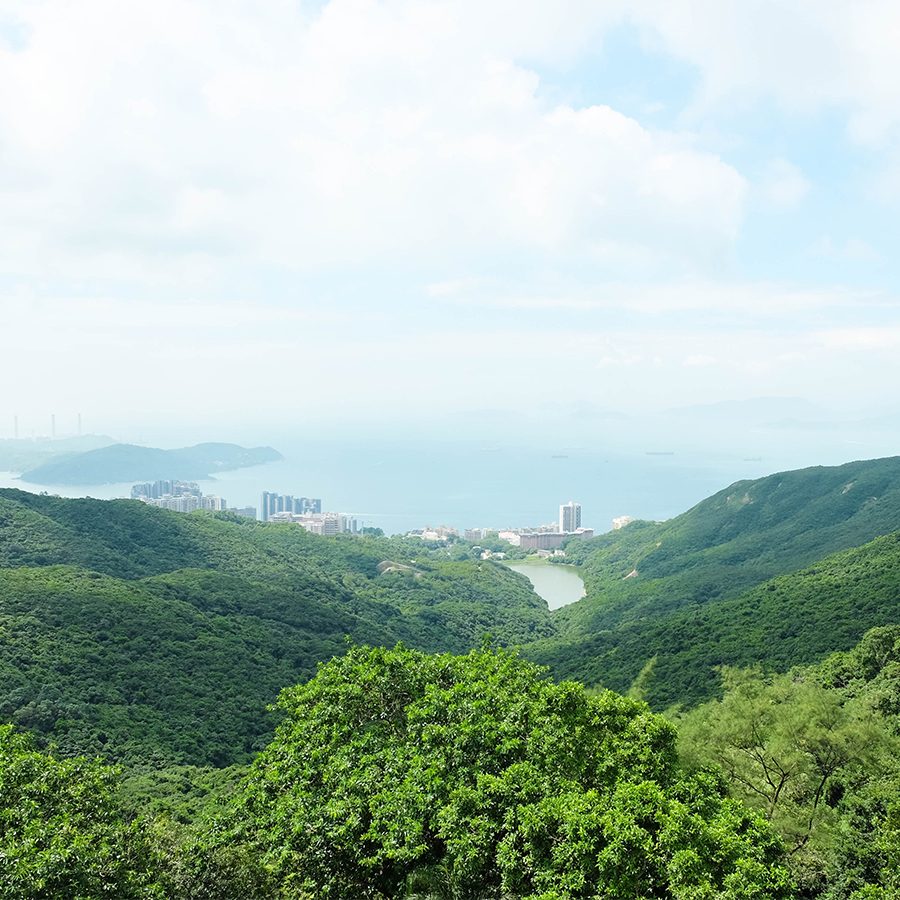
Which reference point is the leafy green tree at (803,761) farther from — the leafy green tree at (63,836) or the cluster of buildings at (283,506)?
the cluster of buildings at (283,506)

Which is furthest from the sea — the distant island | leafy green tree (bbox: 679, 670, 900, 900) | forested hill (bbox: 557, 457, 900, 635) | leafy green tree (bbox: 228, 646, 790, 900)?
A: leafy green tree (bbox: 228, 646, 790, 900)

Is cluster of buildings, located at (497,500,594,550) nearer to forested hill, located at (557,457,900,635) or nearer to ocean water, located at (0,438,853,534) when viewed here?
forested hill, located at (557,457,900,635)

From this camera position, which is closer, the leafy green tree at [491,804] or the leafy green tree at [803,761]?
the leafy green tree at [491,804]

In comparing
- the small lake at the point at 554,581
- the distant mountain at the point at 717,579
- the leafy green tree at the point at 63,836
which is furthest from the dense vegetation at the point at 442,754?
the small lake at the point at 554,581

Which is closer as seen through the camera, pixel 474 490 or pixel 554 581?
pixel 554 581

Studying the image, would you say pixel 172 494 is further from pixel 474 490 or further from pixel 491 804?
pixel 491 804

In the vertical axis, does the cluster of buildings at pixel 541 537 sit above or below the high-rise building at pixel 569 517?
below

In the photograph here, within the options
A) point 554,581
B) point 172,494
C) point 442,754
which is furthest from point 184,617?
point 172,494
